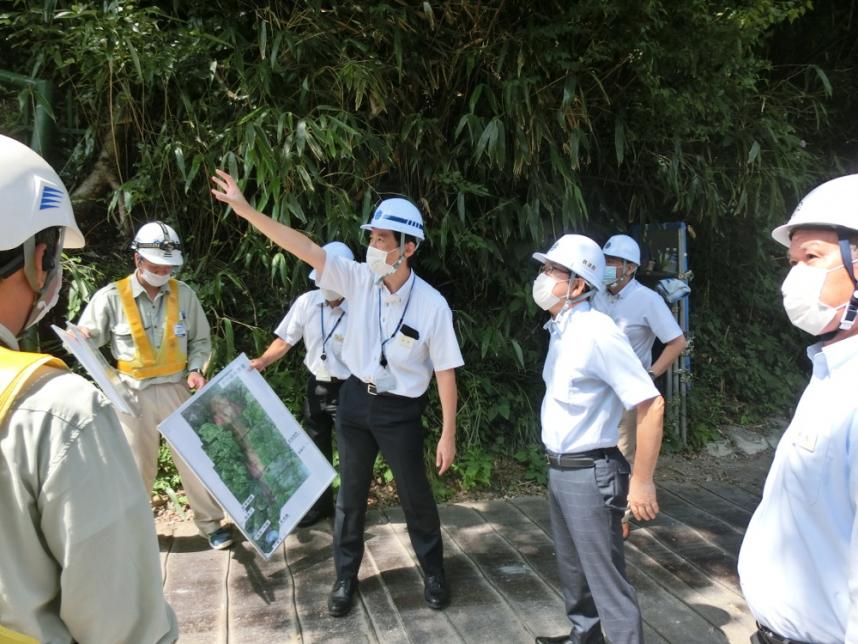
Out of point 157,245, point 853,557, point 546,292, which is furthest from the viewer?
point 157,245

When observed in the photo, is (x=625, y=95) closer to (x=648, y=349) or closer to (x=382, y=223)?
(x=648, y=349)

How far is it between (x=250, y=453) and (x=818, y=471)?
2.46 meters

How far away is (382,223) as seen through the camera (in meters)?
2.93

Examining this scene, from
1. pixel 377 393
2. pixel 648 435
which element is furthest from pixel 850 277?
pixel 377 393

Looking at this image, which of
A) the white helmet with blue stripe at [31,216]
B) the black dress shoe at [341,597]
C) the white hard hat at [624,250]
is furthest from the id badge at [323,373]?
the white helmet with blue stripe at [31,216]

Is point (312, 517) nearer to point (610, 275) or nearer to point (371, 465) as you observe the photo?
point (371, 465)

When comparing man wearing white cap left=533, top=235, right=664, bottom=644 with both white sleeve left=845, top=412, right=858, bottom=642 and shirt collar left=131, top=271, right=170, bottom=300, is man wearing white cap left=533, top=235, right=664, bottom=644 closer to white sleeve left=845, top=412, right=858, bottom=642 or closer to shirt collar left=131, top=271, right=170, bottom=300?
white sleeve left=845, top=412, right=858, bottom=642

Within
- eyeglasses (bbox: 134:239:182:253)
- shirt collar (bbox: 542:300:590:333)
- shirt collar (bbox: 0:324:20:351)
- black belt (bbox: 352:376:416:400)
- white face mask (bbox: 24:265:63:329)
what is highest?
eyeglasses (bbox: 134:239:182:253)

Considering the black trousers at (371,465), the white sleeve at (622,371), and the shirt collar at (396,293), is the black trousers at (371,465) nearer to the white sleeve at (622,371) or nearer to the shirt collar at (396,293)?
the shirt collar at (396,293)

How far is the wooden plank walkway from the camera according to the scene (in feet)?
9.91

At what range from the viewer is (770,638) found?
60.4 inches

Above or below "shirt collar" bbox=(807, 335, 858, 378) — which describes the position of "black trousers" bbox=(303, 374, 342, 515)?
below

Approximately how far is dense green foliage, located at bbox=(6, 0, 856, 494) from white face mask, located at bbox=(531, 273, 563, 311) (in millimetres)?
2077

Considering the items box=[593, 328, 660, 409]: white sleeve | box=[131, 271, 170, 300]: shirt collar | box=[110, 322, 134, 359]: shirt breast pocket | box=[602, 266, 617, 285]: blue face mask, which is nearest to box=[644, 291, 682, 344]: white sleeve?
box=[602, 266, 617, 285]: blue face mask
